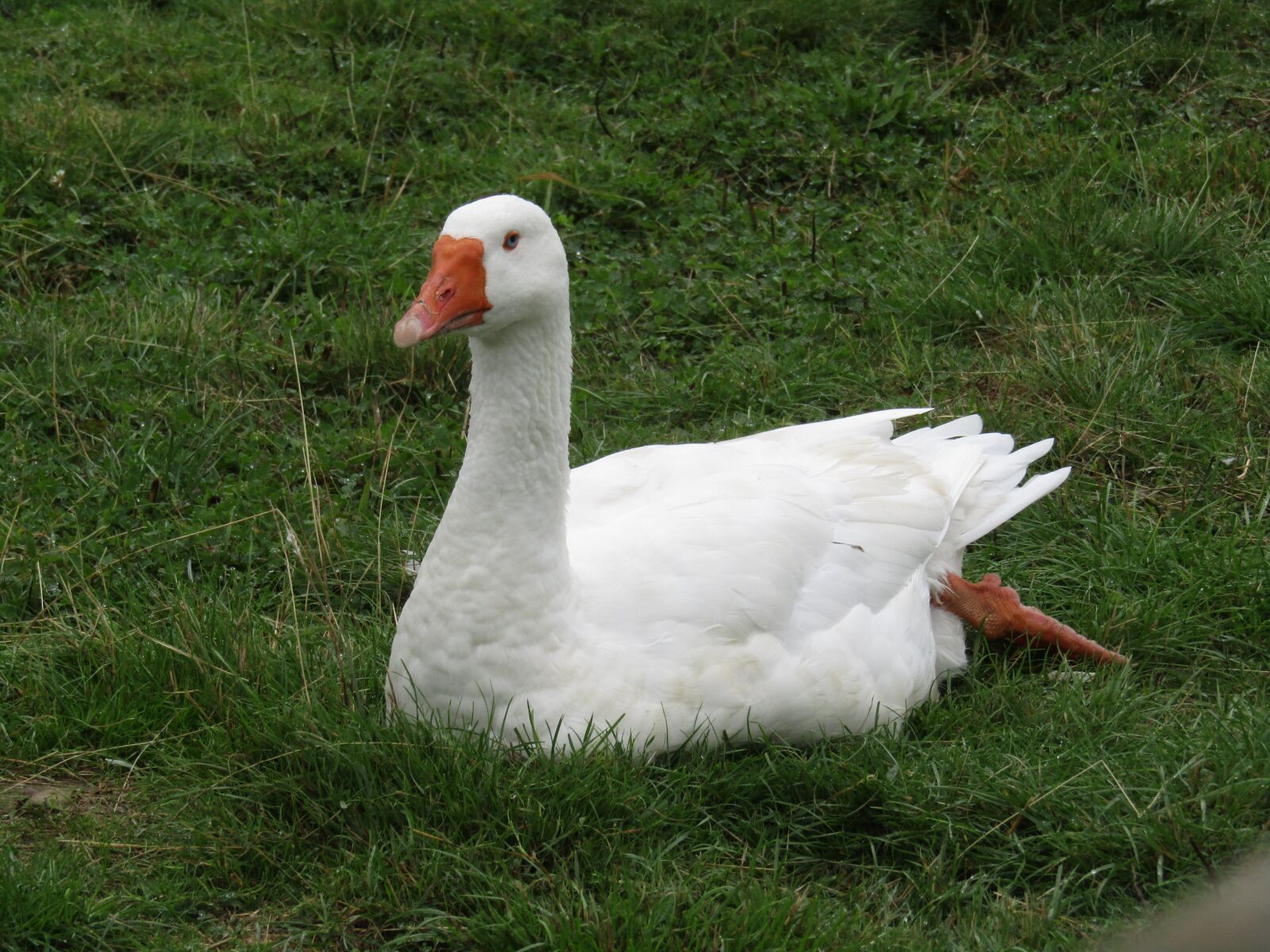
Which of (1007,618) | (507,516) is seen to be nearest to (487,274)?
(507,516)

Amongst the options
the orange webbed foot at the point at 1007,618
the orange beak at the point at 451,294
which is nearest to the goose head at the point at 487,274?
the orange beak at the point at 451,294

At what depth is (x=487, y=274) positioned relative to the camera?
329 cm

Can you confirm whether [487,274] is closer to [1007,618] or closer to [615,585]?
[615,585]

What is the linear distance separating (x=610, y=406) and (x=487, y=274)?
206 cm

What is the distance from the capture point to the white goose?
11.1 ft

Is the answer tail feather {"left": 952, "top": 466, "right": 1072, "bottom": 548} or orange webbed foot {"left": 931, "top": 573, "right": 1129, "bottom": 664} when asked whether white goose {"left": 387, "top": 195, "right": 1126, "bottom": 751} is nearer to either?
orange webbed foot {"left": 931, "top": 573, "right": 1129, "bottom": 664}

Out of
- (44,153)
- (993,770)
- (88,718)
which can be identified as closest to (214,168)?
(44,153)

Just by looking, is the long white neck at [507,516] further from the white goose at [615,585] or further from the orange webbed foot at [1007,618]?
the orange webbed foot at [1007,618]

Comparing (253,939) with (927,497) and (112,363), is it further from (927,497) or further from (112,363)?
(112,363)

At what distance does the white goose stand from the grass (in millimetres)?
129

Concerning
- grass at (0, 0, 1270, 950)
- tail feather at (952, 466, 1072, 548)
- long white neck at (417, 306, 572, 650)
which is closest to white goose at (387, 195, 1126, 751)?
long white neck at (417, 306, 572, 650)

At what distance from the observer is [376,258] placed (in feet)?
18.8

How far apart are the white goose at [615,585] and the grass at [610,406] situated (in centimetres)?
13

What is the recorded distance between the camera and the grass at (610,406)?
3199 mm
